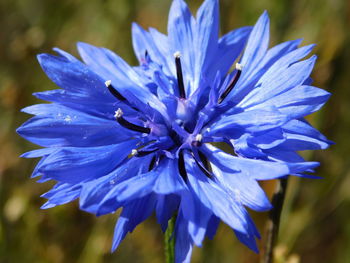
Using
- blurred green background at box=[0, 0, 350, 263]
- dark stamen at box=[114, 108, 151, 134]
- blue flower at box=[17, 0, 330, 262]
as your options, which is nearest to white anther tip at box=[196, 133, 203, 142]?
blue flower at box=[17, 0, 330, 262]

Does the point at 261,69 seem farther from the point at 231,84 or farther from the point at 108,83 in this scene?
the point at 108,83

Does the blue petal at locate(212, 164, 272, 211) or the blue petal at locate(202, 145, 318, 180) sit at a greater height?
the blue petal at locate(202, 145, 318, 180)

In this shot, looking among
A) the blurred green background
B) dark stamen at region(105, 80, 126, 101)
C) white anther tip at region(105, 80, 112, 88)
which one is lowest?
the blurred green background

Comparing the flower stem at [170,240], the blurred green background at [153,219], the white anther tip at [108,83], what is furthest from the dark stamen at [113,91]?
the blurred green background at [153,219]

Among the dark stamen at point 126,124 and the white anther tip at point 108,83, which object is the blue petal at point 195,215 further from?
the white anther tip at point 108,83

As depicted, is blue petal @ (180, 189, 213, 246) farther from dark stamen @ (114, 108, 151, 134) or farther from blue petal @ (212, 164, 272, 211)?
dark stamen @ (114, 108, 151, 134)

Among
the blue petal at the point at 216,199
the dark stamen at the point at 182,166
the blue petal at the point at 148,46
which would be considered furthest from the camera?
the blue petal at the point at 148,46
